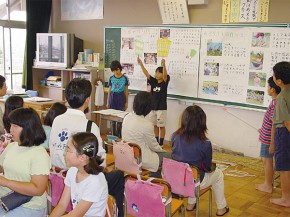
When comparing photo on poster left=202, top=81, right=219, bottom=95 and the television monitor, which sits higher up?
the television monitor

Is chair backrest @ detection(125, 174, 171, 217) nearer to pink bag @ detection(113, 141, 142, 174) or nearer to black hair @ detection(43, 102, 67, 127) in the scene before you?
pink bag @ detection(113, 141, 142, 174)

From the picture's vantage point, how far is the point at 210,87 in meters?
4.94

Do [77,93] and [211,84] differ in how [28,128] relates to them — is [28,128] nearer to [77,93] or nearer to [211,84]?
[77,93]

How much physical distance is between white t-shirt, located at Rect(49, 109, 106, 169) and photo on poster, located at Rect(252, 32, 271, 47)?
115 inches

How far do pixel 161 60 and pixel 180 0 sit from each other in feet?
3.07

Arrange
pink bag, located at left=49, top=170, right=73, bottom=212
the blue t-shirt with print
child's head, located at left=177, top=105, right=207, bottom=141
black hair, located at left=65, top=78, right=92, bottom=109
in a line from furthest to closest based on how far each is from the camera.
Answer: the blue t-shirt with print < child's head, located at left=177, top=105, right=207, bottom=141 < black hair, located at left=65, top=78, right=92, bottom=109 < pink bag, located at left=49, top=170, right=73, bottom=212

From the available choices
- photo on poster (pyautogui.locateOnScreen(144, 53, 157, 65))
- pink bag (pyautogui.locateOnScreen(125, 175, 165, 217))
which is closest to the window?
photo on poster (pyautogui.locateOnScreen(144, 53, 157, 65))

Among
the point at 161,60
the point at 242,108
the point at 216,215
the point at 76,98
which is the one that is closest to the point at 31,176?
the point at 76,98

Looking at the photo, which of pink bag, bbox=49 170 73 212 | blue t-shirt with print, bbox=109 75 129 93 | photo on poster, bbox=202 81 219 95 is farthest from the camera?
blue t-shirt with print, bbox=109 75 129 93

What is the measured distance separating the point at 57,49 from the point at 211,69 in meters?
3.15

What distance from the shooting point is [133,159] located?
9.12 feet

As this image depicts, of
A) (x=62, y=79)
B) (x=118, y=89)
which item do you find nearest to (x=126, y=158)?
(x=118, y=89)

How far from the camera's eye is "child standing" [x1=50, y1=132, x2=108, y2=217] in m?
1.76

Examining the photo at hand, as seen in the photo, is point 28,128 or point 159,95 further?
point 159,95
